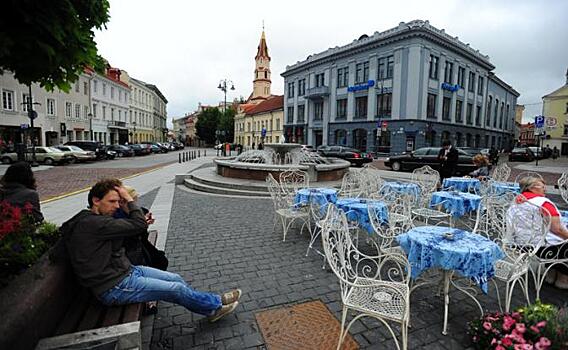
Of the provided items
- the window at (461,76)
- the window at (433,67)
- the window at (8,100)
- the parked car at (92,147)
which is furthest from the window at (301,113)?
the window at (8,100)

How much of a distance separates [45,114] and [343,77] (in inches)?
1346

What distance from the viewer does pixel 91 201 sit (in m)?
2.85

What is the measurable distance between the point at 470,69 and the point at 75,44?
48442 millimetres

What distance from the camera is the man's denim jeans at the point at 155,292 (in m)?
2.67

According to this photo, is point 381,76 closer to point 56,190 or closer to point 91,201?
point 56,190

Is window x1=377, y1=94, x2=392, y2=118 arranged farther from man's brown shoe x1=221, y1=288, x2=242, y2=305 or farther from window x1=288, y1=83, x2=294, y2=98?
man's brown shoe x1=221, y1=288, x2=242, y2=305

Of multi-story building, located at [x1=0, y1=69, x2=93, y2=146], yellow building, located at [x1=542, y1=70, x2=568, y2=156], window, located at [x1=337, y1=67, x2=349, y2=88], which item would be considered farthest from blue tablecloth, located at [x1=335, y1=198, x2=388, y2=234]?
yellow building, located at [x1=542, y1=70, x2=568, y2=156]

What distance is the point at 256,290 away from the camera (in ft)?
12.9

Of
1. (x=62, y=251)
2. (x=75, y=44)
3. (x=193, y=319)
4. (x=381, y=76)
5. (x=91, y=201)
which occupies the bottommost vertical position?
(x=193, y=319)

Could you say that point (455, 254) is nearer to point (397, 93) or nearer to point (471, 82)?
point (397, 93)

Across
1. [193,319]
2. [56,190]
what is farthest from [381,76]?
[193,319]

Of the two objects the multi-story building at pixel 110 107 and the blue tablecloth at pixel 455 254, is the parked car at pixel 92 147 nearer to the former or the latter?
the multi-story building at pixel 110 107

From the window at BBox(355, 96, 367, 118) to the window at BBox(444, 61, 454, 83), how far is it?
9.46m

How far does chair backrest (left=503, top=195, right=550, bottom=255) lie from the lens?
3.39 m
